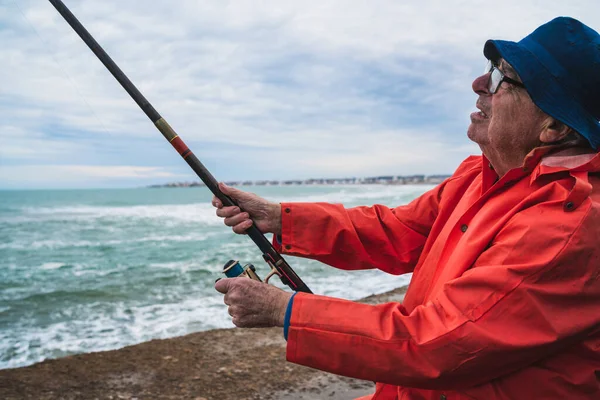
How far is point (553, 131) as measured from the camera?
1944 mm

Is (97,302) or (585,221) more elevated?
(585,221)

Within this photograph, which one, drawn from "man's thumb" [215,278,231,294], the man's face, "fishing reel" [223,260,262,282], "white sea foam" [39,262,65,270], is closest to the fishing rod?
"fishing reel" [223,260,262,282]

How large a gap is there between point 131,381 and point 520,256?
5047 mm

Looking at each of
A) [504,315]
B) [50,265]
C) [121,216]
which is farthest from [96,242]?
[504,315]

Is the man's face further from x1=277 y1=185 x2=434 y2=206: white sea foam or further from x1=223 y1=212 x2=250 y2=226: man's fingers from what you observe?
x1=277 y1=185 x2=434 y2=206: white sea foam

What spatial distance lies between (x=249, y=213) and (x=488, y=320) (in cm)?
166

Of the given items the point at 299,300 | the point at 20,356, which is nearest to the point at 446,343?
the point at 299,300

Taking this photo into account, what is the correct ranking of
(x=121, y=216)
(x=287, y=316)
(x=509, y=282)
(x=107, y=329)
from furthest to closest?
(x=121, y=216) → (x=107, y=329) → (x=287, y=316) → (x=509, y=282)

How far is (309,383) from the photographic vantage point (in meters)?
5.41

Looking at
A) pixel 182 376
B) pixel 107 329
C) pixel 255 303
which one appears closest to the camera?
pixel 255 303

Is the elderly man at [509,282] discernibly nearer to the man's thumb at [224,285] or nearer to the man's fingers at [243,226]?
the man's thumb at [224,285]

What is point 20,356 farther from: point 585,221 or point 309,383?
point 585,221

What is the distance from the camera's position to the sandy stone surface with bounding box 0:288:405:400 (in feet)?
17.0

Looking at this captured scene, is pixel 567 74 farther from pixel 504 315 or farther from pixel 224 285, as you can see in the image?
pixel 224 285
